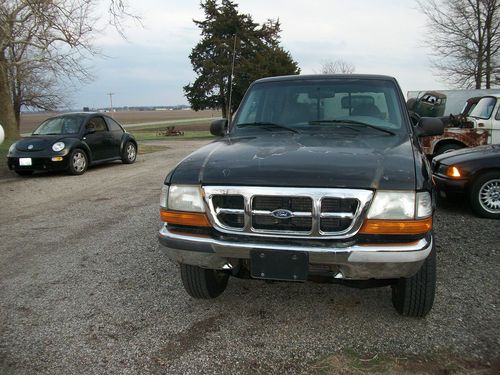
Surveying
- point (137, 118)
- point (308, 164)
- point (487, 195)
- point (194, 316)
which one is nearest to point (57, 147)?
point (194, 316)

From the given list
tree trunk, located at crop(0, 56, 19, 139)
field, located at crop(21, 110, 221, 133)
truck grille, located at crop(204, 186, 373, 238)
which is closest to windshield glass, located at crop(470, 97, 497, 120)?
truck grille, located at crop(204, 186, 373, 238)

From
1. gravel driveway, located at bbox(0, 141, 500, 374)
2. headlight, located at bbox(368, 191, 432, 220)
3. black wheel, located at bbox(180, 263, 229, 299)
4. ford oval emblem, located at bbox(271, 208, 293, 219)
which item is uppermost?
headlight, located at bbox(368, 191, 432, 220)

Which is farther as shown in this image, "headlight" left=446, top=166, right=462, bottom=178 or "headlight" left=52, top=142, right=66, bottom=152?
"headlight" left=52, top=142, right=66, bottom=152

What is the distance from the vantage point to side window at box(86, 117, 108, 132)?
1152 centimetres

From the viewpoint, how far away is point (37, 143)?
10.5 m

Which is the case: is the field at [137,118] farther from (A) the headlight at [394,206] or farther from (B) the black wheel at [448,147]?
(A) the headlight at [394,206]

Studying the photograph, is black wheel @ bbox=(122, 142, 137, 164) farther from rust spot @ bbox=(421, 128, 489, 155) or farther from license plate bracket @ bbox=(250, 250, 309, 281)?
license plate bracket @ bbox=(250, 250, 309, 281)

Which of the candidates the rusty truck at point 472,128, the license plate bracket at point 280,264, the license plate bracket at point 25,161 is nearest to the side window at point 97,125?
the license plate bracket at point 25,161

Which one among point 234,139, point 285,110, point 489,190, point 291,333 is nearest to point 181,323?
point 291,333

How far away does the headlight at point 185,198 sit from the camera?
2.87m

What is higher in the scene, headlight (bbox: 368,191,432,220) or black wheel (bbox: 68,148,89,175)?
headlight (bbox: 368,191,432,220)

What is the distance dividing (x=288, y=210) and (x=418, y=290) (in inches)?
42.7

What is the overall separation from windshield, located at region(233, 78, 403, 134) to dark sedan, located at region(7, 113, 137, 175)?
24.9 ft

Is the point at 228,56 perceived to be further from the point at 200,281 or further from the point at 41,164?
the point at 200,281
